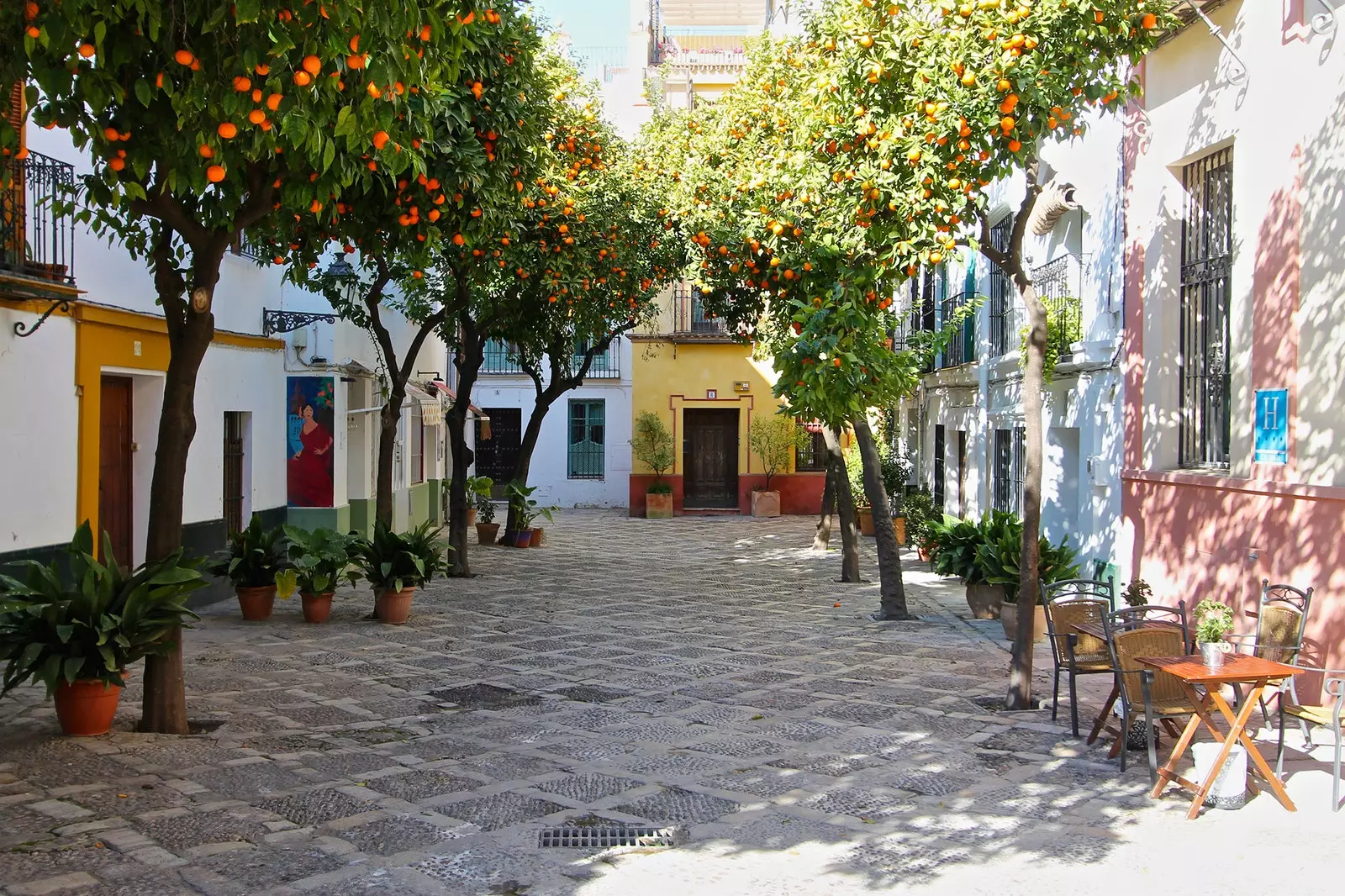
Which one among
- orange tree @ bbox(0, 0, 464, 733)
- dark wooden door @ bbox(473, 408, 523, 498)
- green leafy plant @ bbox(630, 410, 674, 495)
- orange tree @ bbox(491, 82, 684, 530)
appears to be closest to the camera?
orange tree @ bbox(0, 0, 464, 733)

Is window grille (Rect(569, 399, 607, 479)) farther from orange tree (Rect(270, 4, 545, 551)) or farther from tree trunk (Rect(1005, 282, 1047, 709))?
tree trunk (Rect(1005, 282, 1047, 709))

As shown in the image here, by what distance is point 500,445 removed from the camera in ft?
91.7

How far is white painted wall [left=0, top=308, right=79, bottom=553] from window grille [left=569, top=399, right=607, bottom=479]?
1837 cm

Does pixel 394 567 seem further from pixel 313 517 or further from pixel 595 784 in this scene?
pixel 595 784

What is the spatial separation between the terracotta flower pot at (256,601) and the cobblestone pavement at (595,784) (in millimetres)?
546

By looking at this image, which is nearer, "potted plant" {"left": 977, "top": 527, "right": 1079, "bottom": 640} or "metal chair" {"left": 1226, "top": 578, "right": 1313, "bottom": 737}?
"metal chair" {"left": 1226, "top": 578, "right": 1313, "bottom": 737}

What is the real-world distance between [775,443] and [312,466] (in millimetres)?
13947

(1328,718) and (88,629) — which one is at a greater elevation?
(88,629)

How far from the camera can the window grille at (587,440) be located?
2736cm

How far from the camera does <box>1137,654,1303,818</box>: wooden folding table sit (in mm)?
5145

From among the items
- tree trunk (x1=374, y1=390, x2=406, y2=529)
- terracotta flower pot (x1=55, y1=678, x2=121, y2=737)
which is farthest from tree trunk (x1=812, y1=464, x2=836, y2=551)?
terracotta flower pot (x1=55, y1=678, x2=121, y2=737)

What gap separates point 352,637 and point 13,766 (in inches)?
170

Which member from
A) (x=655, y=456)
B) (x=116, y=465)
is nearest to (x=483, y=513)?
(x=655, y=456)

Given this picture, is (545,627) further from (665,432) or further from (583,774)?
(665,432)
